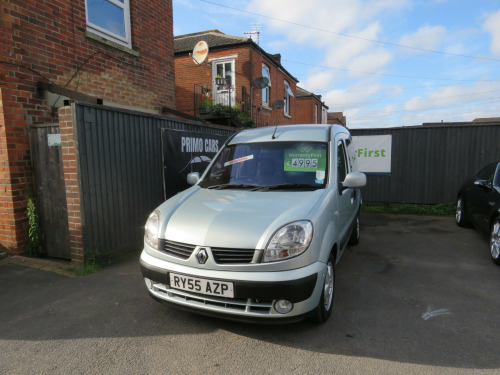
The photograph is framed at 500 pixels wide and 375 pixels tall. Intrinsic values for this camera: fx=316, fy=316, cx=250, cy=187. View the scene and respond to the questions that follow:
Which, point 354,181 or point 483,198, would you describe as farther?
point 483,198

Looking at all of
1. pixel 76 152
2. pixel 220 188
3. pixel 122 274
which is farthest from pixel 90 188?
pixel 220 188

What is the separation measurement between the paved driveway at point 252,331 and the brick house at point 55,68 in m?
1.27

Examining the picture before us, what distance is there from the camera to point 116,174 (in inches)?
194

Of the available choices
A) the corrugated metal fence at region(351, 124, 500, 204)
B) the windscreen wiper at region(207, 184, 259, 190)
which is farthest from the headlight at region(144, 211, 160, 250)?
the corrugated metal fence at region(351, 124, 500, 204)

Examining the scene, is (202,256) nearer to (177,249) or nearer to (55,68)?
(177,249)

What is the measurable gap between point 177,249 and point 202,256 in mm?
299

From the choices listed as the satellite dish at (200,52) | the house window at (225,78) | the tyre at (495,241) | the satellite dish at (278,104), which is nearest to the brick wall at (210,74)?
the house window at (225,78)

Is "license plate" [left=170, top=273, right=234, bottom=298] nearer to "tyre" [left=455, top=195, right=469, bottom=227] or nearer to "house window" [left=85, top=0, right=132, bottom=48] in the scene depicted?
"house window" [left=85, top=0, right=132, bottom=48]

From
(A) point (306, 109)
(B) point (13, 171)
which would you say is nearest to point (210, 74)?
(B) point (13, 171)

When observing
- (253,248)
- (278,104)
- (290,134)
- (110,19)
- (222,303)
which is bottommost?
(222,303)

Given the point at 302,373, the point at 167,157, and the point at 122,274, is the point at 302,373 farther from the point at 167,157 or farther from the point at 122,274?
the point at 167,157

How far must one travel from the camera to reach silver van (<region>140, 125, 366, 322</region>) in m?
2.53

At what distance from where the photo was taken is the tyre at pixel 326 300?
2.85 meters

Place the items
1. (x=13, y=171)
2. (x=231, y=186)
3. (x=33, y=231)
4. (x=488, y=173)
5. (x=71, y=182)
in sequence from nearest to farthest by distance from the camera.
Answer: (x=231, y=186), (x=71, y=182), (x=13, y=171), (x=33, y=231), (x=488, y=173)
